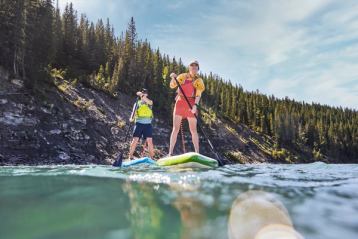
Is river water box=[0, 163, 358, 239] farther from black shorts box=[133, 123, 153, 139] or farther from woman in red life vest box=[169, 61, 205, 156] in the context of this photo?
black shorts box=[133, 123, 153, 139]

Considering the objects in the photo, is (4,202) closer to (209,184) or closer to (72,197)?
(72,197)

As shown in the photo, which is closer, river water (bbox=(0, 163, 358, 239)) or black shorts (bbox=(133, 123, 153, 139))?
river water (bbox=(0, 163, 358, 239))

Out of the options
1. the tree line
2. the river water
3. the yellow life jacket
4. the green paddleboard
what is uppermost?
the tree line

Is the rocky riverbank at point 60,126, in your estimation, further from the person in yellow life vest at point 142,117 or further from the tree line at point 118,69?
the person in yellow life vest at point 142,117

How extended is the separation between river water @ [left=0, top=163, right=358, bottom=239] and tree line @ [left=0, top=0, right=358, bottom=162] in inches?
1488

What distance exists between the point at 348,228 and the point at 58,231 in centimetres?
248

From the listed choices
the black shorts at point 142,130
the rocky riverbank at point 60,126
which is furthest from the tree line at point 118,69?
the black shorts at point 142,130

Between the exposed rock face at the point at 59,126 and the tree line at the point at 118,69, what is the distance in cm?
342

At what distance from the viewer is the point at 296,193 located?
4.57m

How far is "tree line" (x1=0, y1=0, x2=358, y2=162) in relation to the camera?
4275cm

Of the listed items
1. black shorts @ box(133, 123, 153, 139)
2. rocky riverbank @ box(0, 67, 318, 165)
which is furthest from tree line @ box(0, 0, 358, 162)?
black shorts @ box(133, 123, 153, 139)

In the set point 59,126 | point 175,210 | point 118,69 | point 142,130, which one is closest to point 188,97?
point 142,130

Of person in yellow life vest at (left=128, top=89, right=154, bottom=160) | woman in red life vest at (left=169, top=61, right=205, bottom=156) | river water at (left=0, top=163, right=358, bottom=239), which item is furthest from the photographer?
person in yellow life vest at (left=128, top=89, right=154, bottom=160)

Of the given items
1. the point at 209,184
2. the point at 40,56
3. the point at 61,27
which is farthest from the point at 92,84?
the point at 209,184
